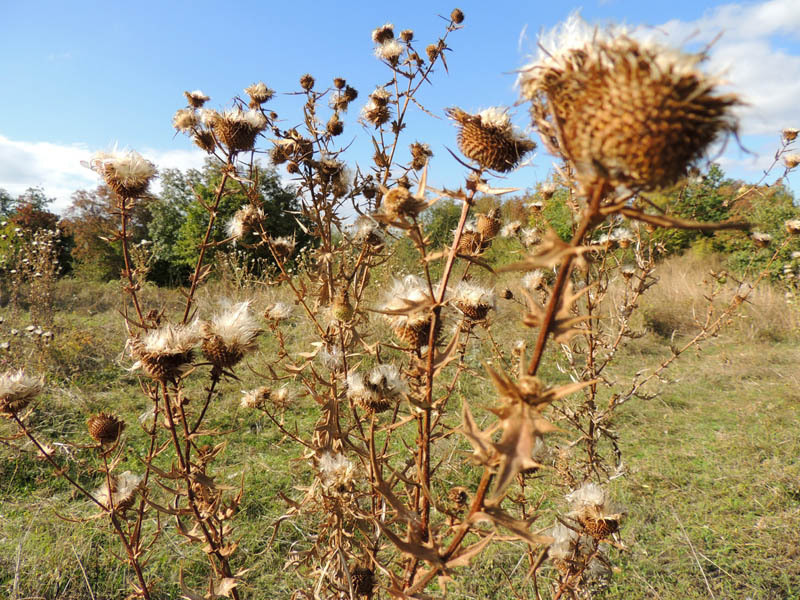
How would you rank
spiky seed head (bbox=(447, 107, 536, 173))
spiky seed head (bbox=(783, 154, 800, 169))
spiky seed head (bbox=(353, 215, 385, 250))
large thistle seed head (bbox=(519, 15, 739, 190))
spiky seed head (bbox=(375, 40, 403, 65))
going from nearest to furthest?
large thistle seed head (bbox=(519, 15, 739, 190)) < spiky seed head (bbox=(447, 107, 536, 173)) < spiky seed head (bbox=(353, 215, 385, 250)) < spiky seed head (bbox=(375, 40, 403, 65)) < spiky seed head (bbox=(783, 154, 800, 169))

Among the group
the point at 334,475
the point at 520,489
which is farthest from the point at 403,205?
the point at 520,489

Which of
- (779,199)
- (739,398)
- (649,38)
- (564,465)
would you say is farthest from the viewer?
(779,199)

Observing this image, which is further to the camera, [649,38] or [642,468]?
[642,468]

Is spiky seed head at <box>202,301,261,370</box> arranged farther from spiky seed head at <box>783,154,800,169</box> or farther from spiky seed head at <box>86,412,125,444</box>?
spiky seed head at <box>783,154,800,169</box>

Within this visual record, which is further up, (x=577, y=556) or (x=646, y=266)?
(x=646, y=266)

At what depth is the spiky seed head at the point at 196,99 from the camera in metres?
1.91

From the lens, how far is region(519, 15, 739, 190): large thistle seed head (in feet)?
1.61

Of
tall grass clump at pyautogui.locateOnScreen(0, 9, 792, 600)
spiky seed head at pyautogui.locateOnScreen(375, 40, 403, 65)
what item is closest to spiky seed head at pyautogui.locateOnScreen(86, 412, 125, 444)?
tall grass clump at pyautogui.locateOnScreen(0, 9, 792, 600)

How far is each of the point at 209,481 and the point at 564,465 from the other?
1569 millimetres

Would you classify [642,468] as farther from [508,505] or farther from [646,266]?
[646,266]

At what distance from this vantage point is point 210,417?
4512mm

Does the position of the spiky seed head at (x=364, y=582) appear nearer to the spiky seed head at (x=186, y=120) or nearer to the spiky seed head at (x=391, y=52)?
the spiky seed head at (x=186, y=120)

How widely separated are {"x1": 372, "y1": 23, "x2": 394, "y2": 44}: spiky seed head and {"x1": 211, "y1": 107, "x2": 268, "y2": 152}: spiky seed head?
103 centimetres

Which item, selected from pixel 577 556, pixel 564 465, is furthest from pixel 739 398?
pixel 577 556
